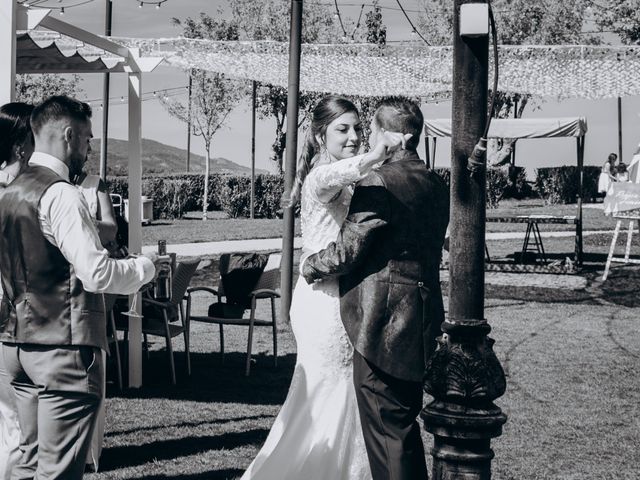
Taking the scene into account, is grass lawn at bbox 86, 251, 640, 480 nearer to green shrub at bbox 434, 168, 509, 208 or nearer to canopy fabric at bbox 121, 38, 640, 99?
canopy fabric at bbox 121, 38, 640, 99

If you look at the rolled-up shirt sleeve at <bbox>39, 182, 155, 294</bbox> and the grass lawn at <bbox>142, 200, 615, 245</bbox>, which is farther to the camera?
the grass lawn at <bbox>142, 200, 615, 245</bbox>

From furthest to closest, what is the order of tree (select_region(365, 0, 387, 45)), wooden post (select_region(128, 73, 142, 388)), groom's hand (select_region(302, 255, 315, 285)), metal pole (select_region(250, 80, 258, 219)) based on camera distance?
1. tree (select_region(365, 0, 387, 45))
2. metal pole (select_region(250, 80, 258, 219))
3. wooden post (select_region(128, 73, 142, 388))
4. groom's hand (select_region(302, 255, 315, 285))

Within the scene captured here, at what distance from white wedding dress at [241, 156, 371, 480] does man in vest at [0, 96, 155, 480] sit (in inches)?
45.9

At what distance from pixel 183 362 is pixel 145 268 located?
5.62m

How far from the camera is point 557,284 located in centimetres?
1545

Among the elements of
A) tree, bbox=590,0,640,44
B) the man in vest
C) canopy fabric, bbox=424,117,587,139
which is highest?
tree, bbox=590,0,640,44

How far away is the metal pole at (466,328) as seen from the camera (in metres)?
3.25

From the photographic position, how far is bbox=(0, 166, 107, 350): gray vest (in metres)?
3.55

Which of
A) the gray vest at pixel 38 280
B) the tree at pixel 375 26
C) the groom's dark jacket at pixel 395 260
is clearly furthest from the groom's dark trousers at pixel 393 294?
the tree at pixel 375 26

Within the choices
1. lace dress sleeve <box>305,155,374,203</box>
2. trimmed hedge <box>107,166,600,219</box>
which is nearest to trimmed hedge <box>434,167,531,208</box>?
trimmed hedge <box>107,166,600,219</box>

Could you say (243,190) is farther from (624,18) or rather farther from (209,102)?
(624,18)

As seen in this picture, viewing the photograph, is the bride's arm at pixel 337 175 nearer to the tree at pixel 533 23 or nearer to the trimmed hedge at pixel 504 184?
the trimmed hedge at pixel 504 184

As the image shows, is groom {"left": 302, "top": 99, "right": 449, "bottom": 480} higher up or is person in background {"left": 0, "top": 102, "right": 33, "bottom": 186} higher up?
person in background {"left": 0, "top": 102, "right": 33, "bottom": 186}

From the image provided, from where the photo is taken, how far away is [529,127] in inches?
691
